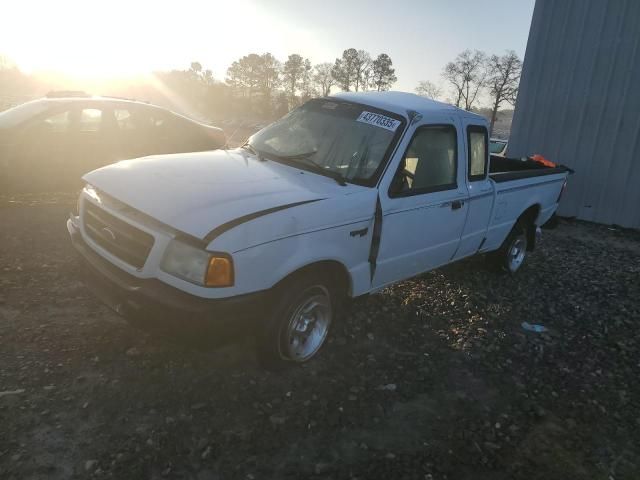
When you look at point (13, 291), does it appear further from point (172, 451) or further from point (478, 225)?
point (478, 225)

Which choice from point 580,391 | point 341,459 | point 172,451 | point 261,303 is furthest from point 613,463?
point 172,451

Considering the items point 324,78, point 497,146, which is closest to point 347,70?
point 324,78

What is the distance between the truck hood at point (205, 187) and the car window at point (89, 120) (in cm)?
471

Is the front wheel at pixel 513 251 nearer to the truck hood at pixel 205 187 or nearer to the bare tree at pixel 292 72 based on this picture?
the truck hood at pixel 205 187

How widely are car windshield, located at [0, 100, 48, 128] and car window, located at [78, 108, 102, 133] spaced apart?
1.74 feet

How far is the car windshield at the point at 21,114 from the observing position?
7.30 metres

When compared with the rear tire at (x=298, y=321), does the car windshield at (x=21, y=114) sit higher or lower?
higher

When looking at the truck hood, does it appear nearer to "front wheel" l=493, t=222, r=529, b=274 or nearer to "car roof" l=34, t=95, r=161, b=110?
"front wheel" l=493, t=222, r=529, b=274

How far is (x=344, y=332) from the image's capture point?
4.20 metres

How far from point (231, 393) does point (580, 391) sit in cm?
268

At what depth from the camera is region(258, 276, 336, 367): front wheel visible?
3.15 metres

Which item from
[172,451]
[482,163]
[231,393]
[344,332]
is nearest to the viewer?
[172,451]

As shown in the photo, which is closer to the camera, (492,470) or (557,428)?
(492,470)

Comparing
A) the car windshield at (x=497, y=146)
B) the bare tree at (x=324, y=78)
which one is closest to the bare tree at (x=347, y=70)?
the bare tree at (x=324, y=78)
